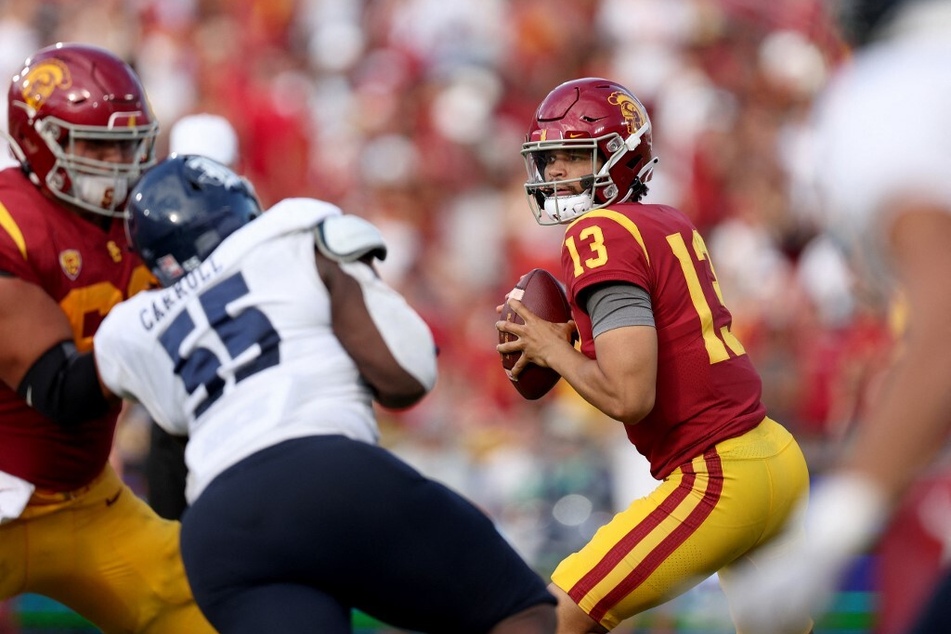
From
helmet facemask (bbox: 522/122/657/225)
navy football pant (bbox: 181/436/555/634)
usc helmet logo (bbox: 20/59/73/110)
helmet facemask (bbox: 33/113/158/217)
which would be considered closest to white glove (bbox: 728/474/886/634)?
navy football pant (bbox: 181/436/555/634)

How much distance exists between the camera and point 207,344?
134 inches

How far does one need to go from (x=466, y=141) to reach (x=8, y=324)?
6548 mm

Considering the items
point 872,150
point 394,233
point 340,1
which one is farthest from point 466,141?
point 872,150

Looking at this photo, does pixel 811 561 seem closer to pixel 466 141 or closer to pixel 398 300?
pixel 398 300

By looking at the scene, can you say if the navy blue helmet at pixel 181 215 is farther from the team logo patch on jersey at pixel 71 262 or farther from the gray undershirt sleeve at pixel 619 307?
the gray undershirt sleeve at pixel 619 307

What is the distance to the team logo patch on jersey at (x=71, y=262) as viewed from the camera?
409 centimetres

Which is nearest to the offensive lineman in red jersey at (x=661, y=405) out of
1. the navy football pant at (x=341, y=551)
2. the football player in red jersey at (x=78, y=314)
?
the navy football pant at (x=341, y=551)

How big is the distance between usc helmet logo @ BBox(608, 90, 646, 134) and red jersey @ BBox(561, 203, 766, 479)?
0.28 metres

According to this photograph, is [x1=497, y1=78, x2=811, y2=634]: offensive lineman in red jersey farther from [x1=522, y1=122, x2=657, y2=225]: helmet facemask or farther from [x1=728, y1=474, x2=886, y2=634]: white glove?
[x1=728, y1=474, x2=886, y2=634]: white glove

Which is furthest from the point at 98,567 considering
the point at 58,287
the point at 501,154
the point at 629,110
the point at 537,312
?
the point at 501,154

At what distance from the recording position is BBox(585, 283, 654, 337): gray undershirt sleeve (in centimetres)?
337

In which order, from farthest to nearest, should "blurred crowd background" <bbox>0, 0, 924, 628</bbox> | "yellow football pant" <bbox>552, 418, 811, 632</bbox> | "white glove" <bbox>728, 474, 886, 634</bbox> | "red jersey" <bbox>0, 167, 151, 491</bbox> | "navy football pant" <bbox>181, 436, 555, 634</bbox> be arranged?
"blurred crowd background" <bbox>0, 0, 924, 628</bbox>, "red jersey" <bbox>0, 167, 151, 491</bbox>, "yellow football pant" <bbox>552, 418, 811, 632</bbox>, "navy football pant" <bbox>181, 436, 555, 634</bbox>, "white glove" <bbox>728, 474, 886, 634</bbox>

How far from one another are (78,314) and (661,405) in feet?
5.68

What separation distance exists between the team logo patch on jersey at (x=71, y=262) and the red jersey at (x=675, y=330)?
1492 mm
